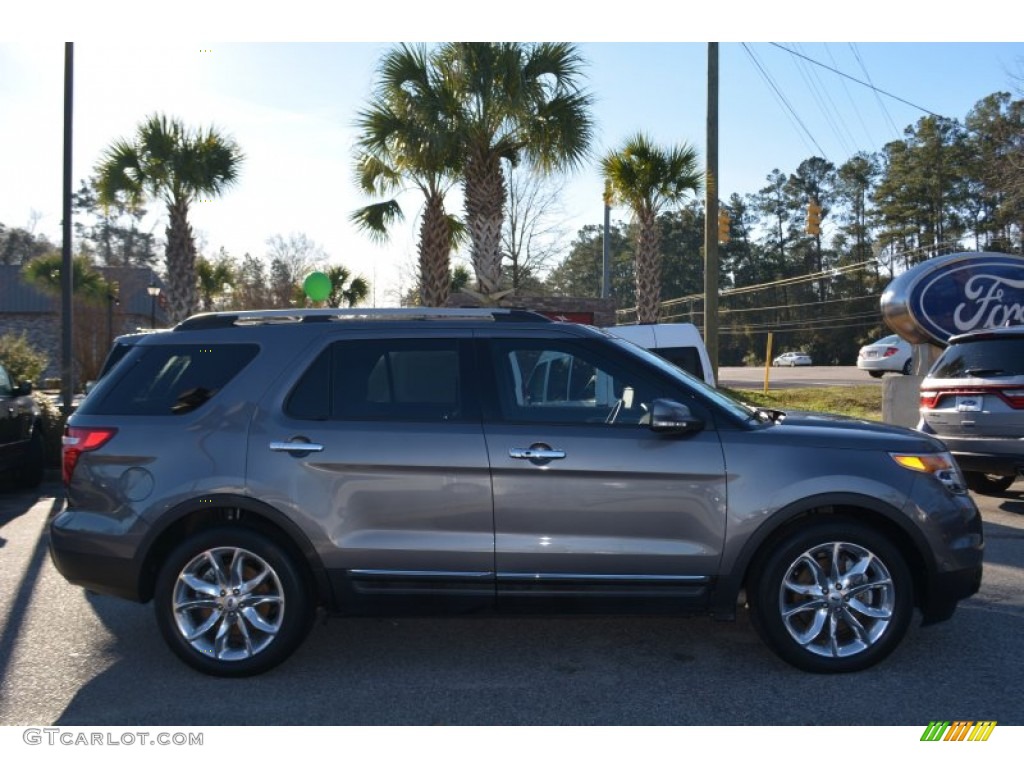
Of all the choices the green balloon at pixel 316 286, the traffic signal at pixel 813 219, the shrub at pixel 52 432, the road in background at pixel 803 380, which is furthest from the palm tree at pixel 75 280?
the traffic signal at pixel 813 219

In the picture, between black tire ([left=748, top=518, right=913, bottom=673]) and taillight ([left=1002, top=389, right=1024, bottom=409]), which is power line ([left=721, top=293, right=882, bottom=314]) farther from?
black tire ([left=748, top=518, right=913, bottom=673])

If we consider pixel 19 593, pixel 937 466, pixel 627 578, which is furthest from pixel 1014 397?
pixel 19 593

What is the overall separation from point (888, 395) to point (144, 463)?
12440 mm

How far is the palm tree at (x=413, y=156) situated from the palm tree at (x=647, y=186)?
13.0 feet

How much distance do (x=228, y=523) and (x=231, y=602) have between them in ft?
1.32

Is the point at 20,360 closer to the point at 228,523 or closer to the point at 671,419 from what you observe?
the point at 228,523

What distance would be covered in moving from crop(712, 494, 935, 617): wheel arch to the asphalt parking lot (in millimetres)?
421

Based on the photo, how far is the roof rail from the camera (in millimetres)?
5031

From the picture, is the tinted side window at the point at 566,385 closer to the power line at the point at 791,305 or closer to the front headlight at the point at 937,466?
the front headlight at the point at 937,466

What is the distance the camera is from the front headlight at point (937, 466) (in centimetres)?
473

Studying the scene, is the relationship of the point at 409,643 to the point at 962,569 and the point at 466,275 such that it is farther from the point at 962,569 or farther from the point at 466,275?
the point at 466,275

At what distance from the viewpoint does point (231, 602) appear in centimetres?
473

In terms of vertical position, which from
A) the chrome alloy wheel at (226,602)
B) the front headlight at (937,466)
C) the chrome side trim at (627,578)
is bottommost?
the chrome alloy wheel at (226,602)

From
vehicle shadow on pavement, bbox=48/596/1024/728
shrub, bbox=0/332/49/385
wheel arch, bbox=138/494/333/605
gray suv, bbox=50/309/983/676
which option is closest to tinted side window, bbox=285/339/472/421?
gray suv, bbox=50/309/983/676
